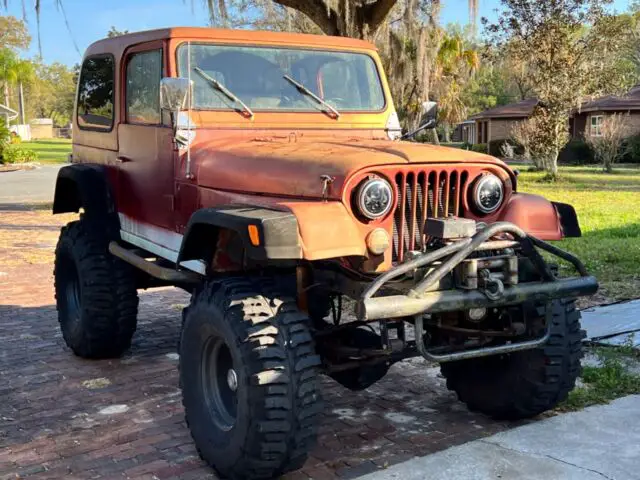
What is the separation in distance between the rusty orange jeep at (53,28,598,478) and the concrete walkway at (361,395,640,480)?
229mm

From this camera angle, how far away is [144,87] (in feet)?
16.7

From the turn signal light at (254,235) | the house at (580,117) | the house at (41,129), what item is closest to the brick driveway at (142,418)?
the turn signal light at (254,235)

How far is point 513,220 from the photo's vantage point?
3.98 metres

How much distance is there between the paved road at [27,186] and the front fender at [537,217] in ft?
51.8

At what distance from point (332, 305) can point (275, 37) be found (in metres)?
1.77

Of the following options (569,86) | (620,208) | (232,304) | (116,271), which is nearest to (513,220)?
(232,304)

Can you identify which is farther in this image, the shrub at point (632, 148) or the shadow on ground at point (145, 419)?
the shrub at point (632, 148)

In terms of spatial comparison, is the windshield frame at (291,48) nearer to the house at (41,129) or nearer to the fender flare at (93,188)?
the fender flare at (93,188)

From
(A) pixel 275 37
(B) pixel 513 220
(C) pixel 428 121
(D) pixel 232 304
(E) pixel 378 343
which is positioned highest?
(A) pixel 275 37

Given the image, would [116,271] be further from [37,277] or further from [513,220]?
[37,277]

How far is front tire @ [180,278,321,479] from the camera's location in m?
3.42

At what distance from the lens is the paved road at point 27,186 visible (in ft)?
63.8

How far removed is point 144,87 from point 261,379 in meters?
2.51

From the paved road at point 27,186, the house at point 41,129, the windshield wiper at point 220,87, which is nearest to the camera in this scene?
the windshield wiper at point 220,87
